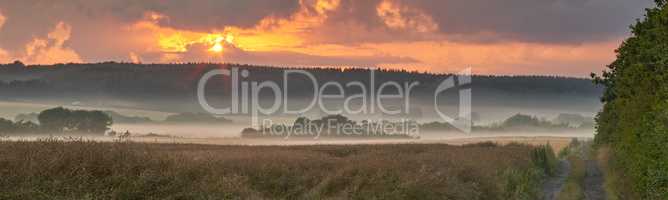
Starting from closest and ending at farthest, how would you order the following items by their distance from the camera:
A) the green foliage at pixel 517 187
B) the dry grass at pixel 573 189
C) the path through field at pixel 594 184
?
the green foliage at pixel 517 187, the dry grass at pixel 573 189, the path through field at pixel 594 184

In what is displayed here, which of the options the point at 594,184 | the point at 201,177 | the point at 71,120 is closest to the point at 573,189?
the point at 594,184

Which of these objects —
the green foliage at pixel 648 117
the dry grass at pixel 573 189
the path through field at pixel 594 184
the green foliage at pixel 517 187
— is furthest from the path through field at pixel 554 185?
the green foliage at pixel 648 117

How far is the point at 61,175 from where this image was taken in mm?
11969

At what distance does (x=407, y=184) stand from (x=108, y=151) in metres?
7.39

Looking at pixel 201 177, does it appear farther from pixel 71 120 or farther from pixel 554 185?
pixel 71 120

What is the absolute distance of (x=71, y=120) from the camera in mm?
68750

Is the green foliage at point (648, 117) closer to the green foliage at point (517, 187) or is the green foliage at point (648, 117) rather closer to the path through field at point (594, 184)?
the path through field at point (594, 184)

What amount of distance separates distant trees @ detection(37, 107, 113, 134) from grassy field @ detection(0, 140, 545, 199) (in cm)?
5270

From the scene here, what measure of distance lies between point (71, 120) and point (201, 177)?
198 ft

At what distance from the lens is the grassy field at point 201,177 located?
11.8 meters

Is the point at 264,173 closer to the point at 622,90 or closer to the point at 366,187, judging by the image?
the point at 366,187

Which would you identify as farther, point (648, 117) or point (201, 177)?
point (648, 117)

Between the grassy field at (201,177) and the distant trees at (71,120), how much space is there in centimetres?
5270

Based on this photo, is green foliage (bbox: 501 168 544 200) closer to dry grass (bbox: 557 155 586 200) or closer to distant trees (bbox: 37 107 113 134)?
dry grass (bbox: 557 155 586 200)
